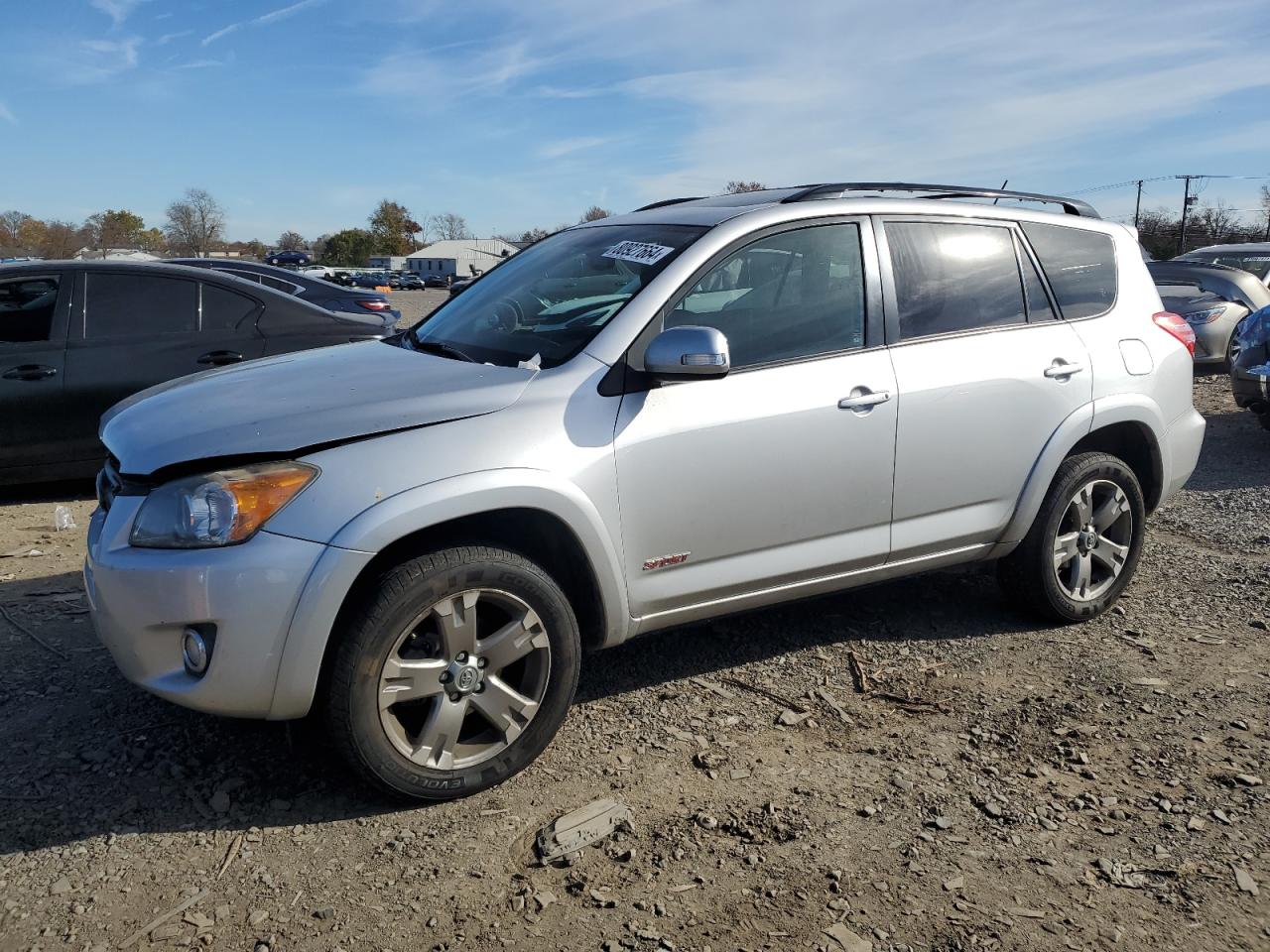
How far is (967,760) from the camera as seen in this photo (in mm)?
3596

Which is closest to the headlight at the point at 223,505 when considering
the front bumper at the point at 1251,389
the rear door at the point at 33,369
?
the rear door at the point at 33,369

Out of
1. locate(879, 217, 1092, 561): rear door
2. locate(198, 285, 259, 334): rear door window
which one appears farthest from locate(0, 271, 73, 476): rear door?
locate(879, 217, 1092, 561): rear door

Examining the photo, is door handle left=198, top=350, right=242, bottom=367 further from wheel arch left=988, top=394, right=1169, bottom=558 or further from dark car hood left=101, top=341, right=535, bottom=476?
wheel arch left=988, top=394, right=1169, bottom=558

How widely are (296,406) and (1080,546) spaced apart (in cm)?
333

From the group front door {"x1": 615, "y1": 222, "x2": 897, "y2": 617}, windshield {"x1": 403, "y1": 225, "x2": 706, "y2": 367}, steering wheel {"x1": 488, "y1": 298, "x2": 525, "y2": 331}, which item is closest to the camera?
front door {"x1": 615, "y1": 222, "x2": 897, "y2": 617}

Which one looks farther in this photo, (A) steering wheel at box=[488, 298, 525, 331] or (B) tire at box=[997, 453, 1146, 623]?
(B) tire at box=[997, 453, 1146, 623]

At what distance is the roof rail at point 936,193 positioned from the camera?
13.9 ft

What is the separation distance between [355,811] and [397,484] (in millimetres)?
1026

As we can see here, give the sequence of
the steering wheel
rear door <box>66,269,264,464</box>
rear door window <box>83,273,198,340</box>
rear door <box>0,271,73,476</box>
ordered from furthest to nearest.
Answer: rear door window <box>83,273,198,340</box> → rear door <box>66,269,264,464</box> → rear door <box>0,271,73,476</box> → the steering wheel

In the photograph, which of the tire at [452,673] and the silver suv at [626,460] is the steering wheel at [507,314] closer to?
the silver suv at [626,460]

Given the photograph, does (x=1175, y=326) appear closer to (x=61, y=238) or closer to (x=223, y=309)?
(x=223, y=309)

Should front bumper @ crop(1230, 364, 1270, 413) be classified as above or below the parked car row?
below

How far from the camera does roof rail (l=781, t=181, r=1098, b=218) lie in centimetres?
424

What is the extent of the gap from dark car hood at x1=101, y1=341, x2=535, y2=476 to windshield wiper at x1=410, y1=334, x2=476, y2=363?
75 mm
